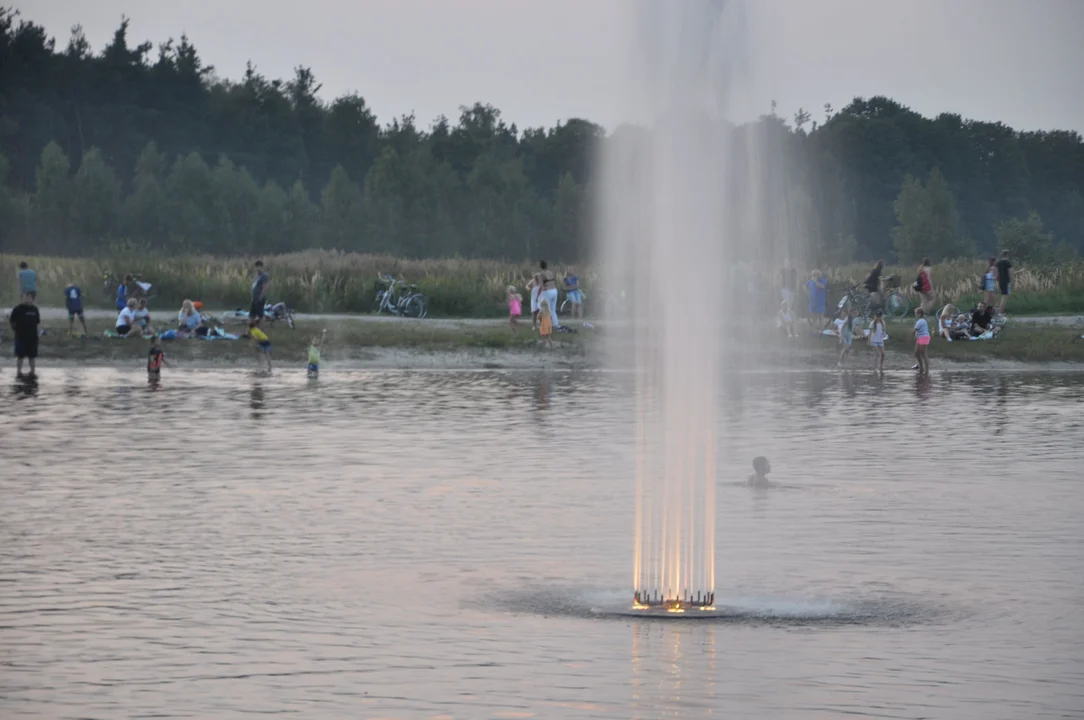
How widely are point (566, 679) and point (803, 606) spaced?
9.85ft

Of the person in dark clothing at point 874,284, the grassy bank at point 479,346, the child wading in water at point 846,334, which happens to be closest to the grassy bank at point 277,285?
the grassy bank at point 479,346

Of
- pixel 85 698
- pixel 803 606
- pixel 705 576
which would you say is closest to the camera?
pixel 85 698

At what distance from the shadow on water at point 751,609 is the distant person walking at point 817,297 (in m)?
36.8

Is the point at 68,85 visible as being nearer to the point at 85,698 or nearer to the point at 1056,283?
the point at 1056,283

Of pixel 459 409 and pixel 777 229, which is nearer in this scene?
pixel 459 409

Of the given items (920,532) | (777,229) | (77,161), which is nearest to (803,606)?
(920,532)

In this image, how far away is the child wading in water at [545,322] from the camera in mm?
45688

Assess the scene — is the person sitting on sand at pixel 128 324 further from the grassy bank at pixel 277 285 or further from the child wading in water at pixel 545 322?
the child wading in water at pixel 545 322

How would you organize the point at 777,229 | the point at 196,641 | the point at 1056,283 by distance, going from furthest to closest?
1. the point at 777,229
2. the point at 1056,283
3. the point at 196,641

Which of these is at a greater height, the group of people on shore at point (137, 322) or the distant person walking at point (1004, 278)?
the distant person walking at point (1004, 278)

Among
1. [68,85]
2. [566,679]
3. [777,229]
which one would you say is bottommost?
[566,679]

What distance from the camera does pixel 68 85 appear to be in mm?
145500

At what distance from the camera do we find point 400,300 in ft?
174

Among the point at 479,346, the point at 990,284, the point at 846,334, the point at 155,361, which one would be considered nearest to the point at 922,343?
the point at 846,334
